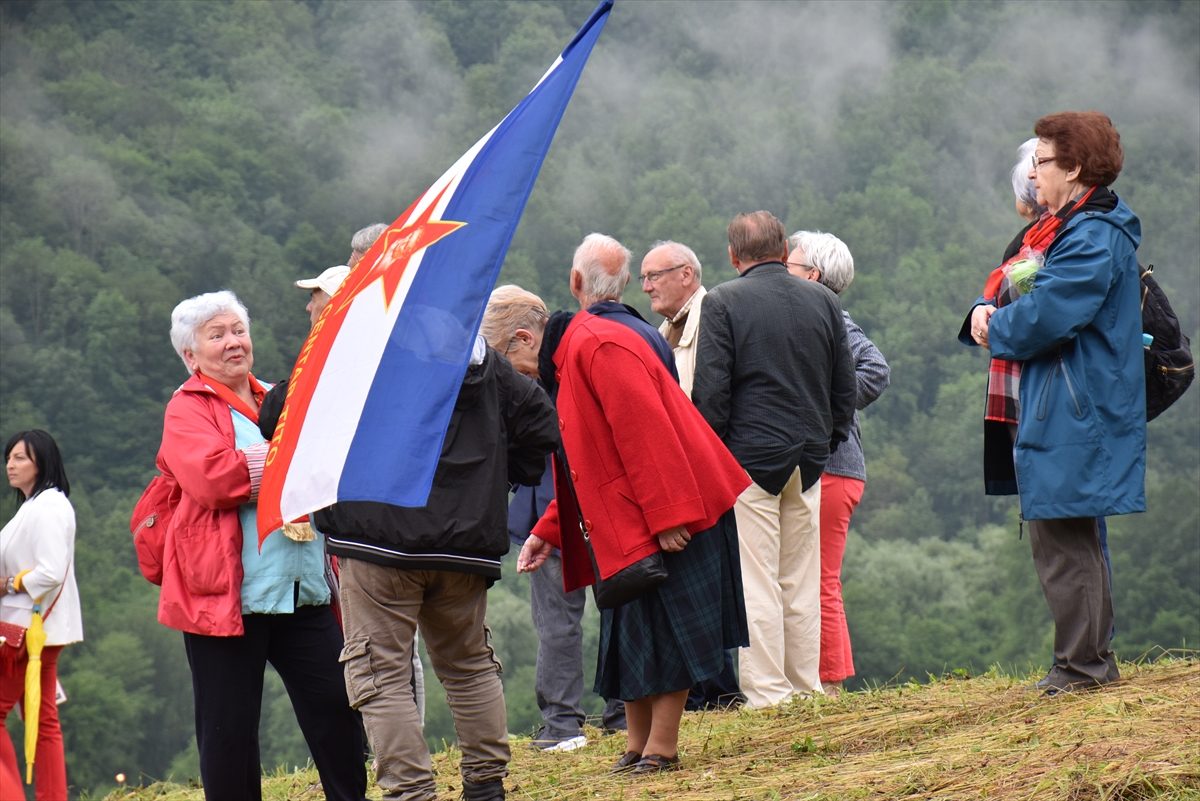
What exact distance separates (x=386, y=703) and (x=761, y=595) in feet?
6.42

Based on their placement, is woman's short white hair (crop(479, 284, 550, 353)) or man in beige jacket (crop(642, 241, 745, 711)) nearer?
woman's short white hair (crop(479, 284, 550, 353))

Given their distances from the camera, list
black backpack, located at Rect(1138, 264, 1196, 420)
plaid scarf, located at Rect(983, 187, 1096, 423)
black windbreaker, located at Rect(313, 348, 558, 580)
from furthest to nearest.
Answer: black backpack, located at Rect(1138, 264, 1196, 420)
plaid scarf, located at Rect(983, 187, 1096, 423)
black windbreaker, located at Rect(313, 348, 558, 580)

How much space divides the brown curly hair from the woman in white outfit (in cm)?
443

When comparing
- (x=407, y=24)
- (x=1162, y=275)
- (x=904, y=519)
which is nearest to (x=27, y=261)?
(x=407, y=24)

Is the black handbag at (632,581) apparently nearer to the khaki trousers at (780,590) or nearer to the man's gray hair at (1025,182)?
the khaki trousers at (780,590)

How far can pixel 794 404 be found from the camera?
15.5ft

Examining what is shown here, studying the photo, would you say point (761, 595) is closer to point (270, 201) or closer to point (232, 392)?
point (232, 392)

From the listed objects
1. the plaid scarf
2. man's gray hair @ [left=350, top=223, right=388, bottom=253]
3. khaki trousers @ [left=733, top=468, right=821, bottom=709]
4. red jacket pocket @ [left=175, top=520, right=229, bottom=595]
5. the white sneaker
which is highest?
man's gray hair @ [left=350, top=223, right=388, bottom=253]

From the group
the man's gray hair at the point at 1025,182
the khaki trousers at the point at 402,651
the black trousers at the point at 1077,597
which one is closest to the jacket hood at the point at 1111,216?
the man's gray hair at the point at 1025,182

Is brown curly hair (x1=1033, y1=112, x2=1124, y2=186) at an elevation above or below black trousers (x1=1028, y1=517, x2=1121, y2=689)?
above

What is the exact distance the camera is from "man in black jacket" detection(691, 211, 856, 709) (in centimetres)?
470

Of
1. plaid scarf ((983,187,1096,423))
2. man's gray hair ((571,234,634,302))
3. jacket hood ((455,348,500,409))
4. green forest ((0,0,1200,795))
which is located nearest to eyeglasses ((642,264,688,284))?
man's gray hair ((571,234,634,302))

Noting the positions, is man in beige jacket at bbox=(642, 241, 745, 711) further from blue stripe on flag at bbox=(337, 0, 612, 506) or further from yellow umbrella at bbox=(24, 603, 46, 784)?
yellow umbrella at bbox=(24, 603, 46, 784)

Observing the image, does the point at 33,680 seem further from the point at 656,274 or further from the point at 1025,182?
the point at 1025,182
